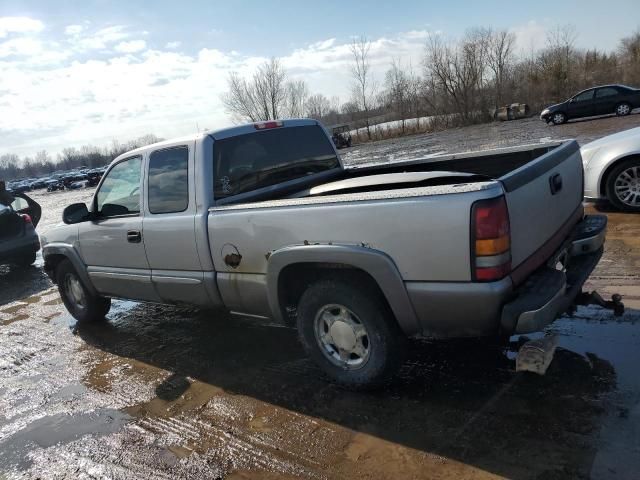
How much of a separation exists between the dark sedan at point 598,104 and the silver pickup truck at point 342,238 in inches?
919

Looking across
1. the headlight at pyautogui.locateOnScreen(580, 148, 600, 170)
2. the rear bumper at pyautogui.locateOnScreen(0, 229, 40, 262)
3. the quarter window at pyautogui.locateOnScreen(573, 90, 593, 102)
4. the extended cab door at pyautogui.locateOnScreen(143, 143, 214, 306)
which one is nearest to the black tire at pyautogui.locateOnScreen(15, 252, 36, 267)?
the rear bumper at pyautogui.locateOnScreen(0, 229, 40, 262)

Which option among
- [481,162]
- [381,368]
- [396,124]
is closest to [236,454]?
[381,368]

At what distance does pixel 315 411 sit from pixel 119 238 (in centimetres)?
273

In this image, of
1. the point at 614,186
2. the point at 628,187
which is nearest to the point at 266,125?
the point at 614,186

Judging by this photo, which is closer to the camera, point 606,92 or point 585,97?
point 606,92

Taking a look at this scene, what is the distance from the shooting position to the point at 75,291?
243 inches

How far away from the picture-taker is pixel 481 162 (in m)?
4.72

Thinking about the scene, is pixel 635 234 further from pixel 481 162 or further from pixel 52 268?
pixel 52 268

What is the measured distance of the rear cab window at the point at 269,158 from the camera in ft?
14.0

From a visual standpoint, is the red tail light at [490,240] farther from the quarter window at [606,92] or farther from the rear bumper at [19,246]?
the quarter window at [606,92]

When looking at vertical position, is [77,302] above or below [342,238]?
below

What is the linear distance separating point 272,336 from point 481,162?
261 centimetres

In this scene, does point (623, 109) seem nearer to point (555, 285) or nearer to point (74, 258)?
point (555, 285)

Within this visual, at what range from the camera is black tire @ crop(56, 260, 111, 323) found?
5.95 meters
